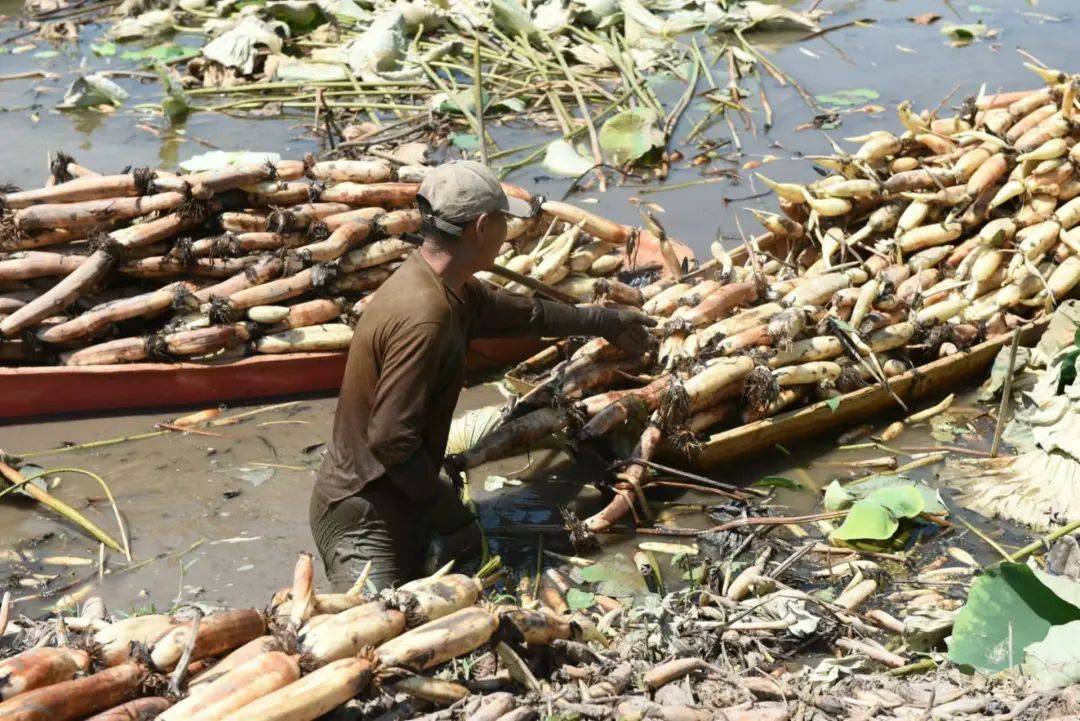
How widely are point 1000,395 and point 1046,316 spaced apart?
477 millimetres

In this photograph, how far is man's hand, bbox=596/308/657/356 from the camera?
484 centimetres

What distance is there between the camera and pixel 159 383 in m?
5.39

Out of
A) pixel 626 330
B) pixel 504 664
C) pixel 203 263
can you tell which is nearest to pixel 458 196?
pixel 626 330

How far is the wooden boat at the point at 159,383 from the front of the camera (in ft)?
17.4

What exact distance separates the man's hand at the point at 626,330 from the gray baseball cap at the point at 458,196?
1.12m

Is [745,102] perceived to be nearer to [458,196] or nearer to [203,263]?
[203,263]

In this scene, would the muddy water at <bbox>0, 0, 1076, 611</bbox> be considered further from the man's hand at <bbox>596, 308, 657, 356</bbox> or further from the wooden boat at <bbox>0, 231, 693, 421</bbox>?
the man's hand at <bbox>596, 308, 657, 356</bbox>

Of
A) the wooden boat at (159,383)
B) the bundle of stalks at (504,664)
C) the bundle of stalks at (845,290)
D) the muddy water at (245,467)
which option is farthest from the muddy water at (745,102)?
the bundle of stalks at (504,664)

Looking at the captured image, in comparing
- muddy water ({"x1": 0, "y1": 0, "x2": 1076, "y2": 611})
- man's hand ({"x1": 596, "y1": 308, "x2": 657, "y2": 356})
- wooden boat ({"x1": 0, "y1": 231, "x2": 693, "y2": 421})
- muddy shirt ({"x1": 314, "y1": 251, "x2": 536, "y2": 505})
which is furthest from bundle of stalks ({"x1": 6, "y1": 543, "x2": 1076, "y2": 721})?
wooden boat ({"x1": 0, "y1": 231, "x2": 693, "y2": 421})

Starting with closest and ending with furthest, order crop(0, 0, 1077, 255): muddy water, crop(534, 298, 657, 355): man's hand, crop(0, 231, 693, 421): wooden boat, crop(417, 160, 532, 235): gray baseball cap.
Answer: crop(417, 160, 532, 235): gray baseball cap < crop(534, 298, 657, 355): man's hand < crop(0, 231, 693, 421): wooden boat < crop(0, 0, 1077, 255): muddy water

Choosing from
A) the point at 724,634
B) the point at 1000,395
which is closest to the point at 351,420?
the point at 724,634

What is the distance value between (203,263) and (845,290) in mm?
3024

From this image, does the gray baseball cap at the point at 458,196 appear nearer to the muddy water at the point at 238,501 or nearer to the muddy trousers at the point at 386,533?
the muddy trousers at the point at 386,533

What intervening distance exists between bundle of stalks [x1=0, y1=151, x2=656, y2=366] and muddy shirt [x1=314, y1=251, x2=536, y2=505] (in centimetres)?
139
